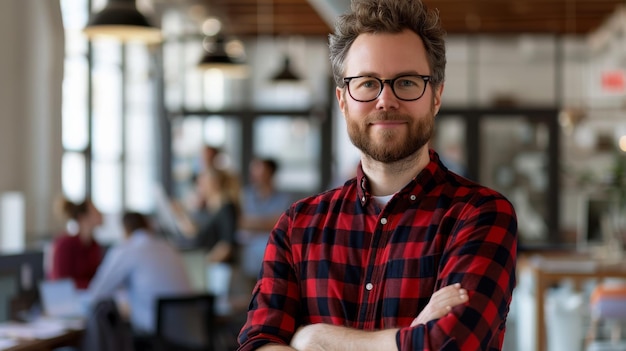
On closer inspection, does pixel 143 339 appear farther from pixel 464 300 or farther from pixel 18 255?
pixel 464 300

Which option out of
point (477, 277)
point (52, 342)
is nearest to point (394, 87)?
point (477, 277)

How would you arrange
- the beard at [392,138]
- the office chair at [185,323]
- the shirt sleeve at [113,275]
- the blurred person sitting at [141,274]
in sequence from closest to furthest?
the beard at [392,138]
the office chair at [185,323]
the shirt sleeve at [113,275]
the blurred person sitting at [141,274]

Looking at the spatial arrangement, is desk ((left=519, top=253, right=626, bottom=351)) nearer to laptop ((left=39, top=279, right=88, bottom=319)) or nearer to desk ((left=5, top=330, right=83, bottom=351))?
laptop ((left=39, top=279, right=88, bottom=319))

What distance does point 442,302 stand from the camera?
2.20 meters

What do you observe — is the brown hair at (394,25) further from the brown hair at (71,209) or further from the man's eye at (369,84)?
the brown hair at (71,209)

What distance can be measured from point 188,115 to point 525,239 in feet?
18.6

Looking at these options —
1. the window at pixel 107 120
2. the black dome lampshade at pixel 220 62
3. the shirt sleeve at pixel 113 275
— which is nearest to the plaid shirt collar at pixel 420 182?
the shirt sleeve at pixel 113 275

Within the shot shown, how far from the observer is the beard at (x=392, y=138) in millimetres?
2320

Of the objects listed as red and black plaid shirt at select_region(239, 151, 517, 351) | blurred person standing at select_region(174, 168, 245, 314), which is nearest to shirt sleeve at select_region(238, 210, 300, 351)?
red and black plaid shirt at select_region(239, 151, 517, 351)

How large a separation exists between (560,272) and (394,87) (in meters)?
5.56

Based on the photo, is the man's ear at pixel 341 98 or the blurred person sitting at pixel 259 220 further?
the blurred person sitting at pixel 259 220

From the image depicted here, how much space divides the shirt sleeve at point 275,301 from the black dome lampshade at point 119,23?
439cm

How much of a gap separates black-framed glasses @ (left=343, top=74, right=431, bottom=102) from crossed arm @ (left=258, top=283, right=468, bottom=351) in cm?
42

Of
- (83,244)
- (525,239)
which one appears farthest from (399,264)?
(525,239)
